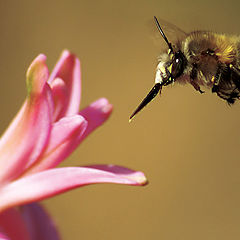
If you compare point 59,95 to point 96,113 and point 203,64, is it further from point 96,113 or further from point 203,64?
point 203,64

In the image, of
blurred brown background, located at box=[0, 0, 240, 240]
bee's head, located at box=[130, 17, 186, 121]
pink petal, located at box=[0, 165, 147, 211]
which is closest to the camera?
pink petal, located at box=[0, 165, 147, 211]

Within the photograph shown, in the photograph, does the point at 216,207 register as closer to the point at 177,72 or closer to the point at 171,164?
the point at 171,164

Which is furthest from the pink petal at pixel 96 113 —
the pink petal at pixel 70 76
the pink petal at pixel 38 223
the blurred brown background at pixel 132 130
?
the blurred brown background at pixel 132 130

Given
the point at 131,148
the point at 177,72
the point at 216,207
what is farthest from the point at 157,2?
the point at 177,72

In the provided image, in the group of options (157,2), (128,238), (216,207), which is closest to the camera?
(128,238)

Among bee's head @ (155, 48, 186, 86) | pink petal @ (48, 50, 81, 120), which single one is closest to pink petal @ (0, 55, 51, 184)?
pink petal @ (48, 50, 81, 120)

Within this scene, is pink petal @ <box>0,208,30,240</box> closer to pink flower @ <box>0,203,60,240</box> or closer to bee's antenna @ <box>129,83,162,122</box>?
pink flower @ <box>0,203,60,240</box>
